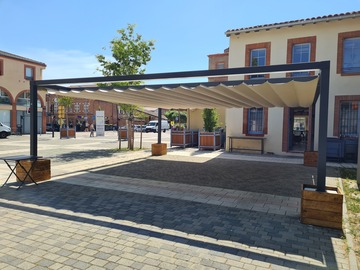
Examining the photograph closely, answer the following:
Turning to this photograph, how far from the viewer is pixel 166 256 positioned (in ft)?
11.0

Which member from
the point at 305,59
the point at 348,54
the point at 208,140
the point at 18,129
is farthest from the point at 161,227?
the point at 18,129

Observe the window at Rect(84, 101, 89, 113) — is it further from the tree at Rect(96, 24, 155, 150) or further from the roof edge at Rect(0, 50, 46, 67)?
the tree at Rect(96, 24, 155, 150)

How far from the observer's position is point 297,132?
2192cm

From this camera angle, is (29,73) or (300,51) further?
(29,73)

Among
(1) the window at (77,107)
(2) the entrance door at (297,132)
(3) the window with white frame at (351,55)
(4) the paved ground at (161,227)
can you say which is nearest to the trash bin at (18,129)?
(4) the paved ground at (161,227)

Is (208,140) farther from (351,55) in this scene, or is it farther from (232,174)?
(351,55)

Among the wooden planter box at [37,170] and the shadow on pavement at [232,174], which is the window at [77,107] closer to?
the shadow on pavement at [232,174]

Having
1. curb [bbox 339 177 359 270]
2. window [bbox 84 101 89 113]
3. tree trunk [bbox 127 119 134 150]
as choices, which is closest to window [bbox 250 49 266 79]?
tree trunk [bbox 127 119 134 150]

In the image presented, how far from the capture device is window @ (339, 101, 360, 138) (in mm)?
12333

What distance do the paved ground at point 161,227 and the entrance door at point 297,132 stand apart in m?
6.84

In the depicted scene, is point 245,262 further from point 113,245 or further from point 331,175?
point 331,175

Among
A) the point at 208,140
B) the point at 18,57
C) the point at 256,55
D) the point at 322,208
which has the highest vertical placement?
the point at 18,57

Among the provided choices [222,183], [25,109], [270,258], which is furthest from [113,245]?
[25,109]

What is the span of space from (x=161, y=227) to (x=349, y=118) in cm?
1160
